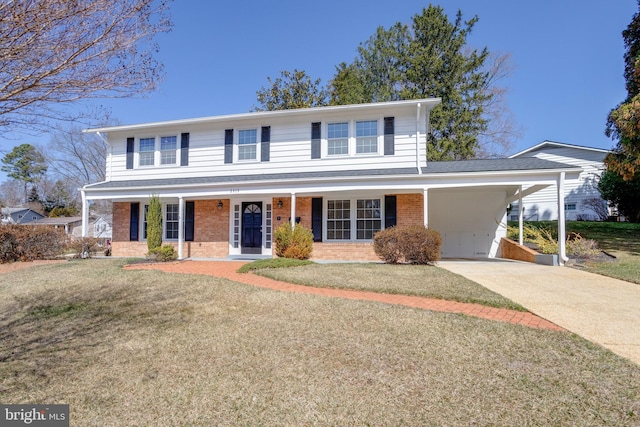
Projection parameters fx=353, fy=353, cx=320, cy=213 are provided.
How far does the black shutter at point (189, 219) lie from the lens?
46.4 ft

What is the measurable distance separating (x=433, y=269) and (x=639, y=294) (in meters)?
3.95

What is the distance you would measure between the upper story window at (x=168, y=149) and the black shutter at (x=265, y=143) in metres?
3.82

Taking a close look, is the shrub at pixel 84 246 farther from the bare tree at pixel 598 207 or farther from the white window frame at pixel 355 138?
the bare tree at pixel 598 207

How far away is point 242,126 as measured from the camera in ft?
45.7

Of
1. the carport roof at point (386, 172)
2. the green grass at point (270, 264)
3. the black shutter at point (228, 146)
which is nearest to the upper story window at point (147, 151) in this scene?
the carport roof at point (386, 172)

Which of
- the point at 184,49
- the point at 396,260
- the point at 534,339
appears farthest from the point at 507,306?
the point at 184,49

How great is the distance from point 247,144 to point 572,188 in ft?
71.6

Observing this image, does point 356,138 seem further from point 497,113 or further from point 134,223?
point 497,113

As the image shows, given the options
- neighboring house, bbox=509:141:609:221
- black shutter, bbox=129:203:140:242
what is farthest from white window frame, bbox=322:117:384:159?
neighboring house, bbox=509:141:609:221

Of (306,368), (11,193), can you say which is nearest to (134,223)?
(306,368)

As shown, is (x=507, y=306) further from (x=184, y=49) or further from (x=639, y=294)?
(x=184, y=49)

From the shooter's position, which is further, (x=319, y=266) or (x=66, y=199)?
(x=66, y=199)

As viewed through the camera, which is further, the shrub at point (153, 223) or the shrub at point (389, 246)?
the shrub at point (153, 223)

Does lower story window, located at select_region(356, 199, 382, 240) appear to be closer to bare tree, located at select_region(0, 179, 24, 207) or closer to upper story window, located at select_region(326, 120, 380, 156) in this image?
upper story window, located at select_region(326, 120, 380, 156)
